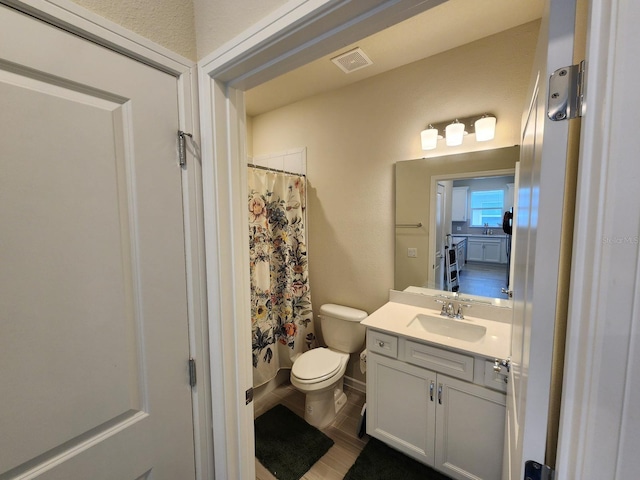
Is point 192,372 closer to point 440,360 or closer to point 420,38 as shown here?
point 440,360

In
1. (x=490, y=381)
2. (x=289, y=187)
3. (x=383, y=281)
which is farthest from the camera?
(x=289, y=187)

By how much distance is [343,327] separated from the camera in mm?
2197

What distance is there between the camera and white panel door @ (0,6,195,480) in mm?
572

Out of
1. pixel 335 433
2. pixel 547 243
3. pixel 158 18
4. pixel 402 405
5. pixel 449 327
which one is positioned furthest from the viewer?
pixel 335 433

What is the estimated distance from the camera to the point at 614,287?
0.35 metres

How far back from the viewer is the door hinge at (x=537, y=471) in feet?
1.59

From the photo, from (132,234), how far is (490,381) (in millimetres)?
1639

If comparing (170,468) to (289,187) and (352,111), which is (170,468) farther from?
(352,111)

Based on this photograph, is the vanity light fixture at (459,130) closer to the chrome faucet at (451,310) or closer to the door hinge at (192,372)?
the chrome faucet at (451,310)

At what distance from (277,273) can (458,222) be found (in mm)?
1479

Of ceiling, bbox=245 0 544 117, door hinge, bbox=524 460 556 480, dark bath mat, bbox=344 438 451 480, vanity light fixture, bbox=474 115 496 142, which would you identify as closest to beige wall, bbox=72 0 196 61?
ceiling, bbox=245 0 544 117

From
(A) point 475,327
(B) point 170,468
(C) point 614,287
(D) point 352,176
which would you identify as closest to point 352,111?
(D) point 352,176

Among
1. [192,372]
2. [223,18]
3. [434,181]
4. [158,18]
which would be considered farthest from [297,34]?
[434,181]

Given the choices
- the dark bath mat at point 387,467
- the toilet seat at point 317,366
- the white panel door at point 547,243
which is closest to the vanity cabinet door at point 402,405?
the dark bath mat at point 387,467
